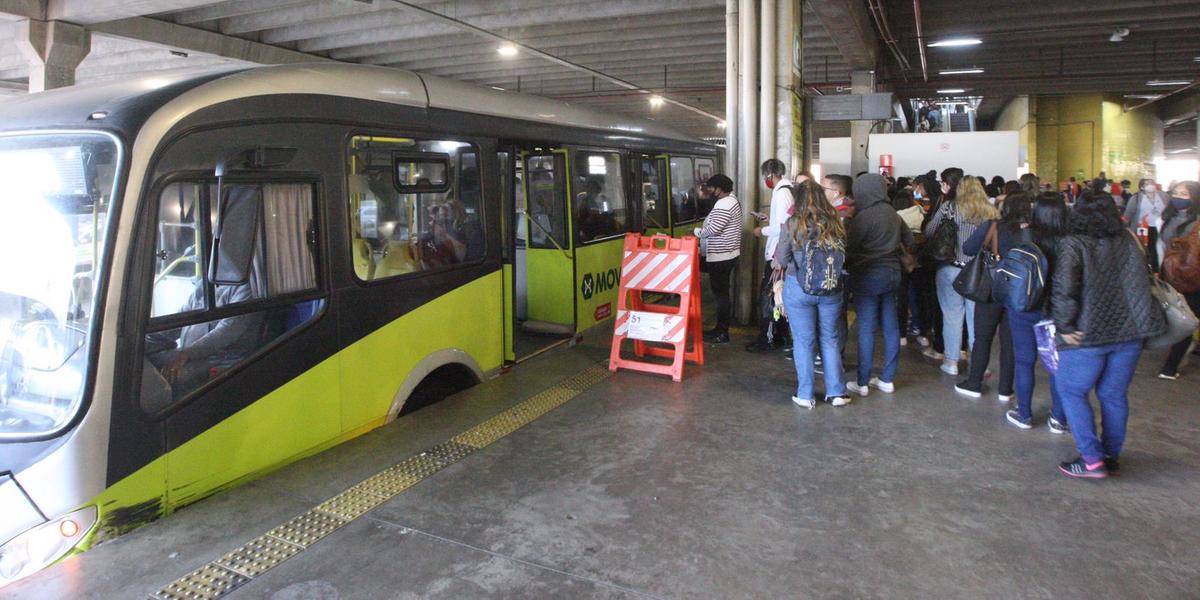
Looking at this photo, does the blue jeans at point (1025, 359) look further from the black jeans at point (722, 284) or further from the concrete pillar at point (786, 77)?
the concrete pillar at point (786, 77)

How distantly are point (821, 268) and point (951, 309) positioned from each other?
181 centimetres

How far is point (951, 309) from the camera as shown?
21.1 feet

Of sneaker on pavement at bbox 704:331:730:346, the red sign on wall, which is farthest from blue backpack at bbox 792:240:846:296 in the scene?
the red sign on wall

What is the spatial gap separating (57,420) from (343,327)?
1.51m

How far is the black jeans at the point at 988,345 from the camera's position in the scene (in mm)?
5531

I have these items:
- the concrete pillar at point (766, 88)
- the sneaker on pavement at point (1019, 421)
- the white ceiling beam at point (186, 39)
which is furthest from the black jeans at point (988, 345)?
the white ceiling beam at point (186, 39)

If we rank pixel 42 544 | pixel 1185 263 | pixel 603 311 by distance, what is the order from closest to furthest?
pixel 42 544 < pixel 1185 263 < pixel 603 311

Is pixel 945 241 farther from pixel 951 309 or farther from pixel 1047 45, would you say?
pixel 1047 45

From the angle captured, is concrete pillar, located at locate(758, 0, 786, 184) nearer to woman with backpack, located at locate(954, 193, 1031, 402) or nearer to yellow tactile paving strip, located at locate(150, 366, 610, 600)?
woman with backpack, located at locate(954, 193, 1031, 402)

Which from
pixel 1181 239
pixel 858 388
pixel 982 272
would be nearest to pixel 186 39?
pixel 858 388

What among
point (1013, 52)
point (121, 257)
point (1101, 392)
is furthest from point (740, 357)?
point (1013, 52)

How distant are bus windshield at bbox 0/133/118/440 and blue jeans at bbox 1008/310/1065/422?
5.19 m

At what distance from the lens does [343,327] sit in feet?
14.8

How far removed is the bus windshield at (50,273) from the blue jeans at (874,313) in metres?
4.80
